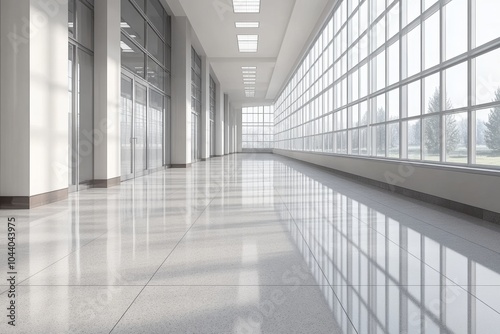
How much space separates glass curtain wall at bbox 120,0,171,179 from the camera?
16.5 meters

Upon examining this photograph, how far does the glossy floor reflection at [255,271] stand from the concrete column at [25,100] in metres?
0.71

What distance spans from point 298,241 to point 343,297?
2235 mm

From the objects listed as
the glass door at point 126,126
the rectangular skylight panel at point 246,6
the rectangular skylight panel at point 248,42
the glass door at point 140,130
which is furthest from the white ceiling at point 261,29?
the glass door at point 126,126

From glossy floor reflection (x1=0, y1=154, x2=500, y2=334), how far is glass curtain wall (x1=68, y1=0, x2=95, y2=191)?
3.82 m

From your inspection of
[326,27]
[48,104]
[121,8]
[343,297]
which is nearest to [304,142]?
[326,27]

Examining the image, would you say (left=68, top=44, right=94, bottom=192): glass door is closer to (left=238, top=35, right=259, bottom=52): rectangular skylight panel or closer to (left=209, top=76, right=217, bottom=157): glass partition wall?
(left=238, top=35, right=259, bottom=52): rectangular skylight panel

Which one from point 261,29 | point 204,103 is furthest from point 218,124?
point 261,29

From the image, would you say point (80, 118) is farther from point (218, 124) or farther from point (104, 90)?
point (218, 124)

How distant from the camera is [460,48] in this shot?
9.29 meters

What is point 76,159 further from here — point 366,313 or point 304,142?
point 304,142

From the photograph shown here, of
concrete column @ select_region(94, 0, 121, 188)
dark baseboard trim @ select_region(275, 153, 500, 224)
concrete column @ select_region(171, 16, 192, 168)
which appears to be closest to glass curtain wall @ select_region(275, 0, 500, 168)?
dark baseboard trim @ select_region(275, 153, 500, 224)

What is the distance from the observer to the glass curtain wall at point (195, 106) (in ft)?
102

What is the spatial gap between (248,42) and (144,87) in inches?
520

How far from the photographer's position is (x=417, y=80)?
37.5ft
